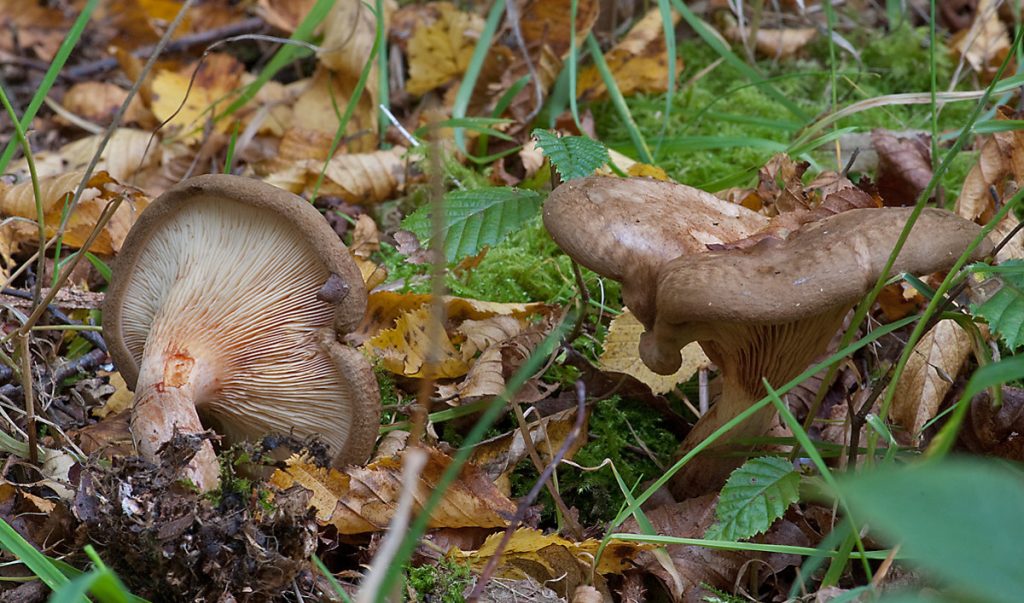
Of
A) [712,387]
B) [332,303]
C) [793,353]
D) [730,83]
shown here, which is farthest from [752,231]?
[730,83]

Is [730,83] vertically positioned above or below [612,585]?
above

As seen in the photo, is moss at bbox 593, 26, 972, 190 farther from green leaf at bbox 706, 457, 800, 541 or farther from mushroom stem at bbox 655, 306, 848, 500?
green leaf at bbox 706, 457, 800, 541

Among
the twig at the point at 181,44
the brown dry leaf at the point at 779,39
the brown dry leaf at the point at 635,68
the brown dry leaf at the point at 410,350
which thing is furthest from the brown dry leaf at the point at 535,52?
the twig at the point at 181,44

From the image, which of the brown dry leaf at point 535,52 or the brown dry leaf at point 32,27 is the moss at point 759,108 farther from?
the brown dry leaf at point 32,27

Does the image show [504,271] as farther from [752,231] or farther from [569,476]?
[752,231]

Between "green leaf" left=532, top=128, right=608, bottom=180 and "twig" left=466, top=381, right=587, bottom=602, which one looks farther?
"green leaf" left=532, top=128, right=608, bottom=180

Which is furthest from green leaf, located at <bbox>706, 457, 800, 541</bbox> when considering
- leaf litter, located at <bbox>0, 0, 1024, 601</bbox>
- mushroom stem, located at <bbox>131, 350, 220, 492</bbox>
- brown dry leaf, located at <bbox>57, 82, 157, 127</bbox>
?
brown dry leaf, located at <bbox>57, 82, 157, 127</bbox>
